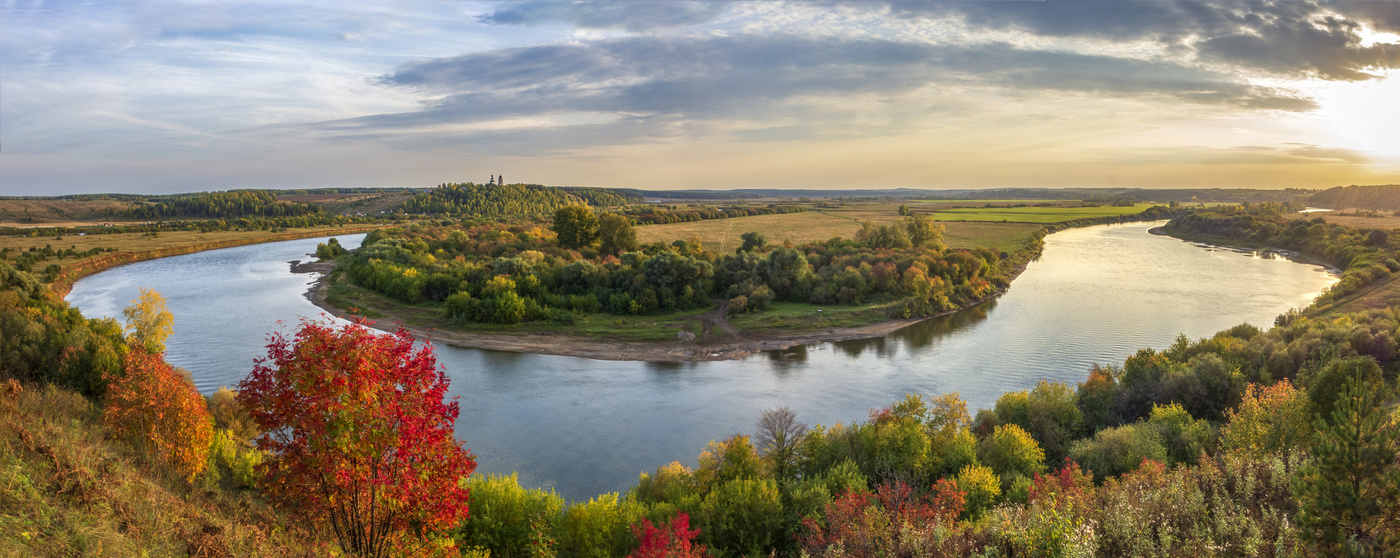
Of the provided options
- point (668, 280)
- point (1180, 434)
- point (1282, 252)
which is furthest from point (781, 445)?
point (1282, 252)

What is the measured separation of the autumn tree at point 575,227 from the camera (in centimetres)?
6334

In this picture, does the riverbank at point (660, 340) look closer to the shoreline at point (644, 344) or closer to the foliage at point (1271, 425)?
the shoreline at point (644, 344)

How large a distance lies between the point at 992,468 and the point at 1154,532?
8.68 m

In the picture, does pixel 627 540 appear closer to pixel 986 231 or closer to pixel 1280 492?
pixel 1280 492

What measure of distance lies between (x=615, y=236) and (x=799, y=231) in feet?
100

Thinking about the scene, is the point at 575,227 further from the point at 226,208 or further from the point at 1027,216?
the point at 226,208

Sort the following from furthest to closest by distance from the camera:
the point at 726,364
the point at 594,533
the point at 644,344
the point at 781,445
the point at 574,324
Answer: the point at 574,324 < the point at 644,344 < the point at 726,364 < the point at 781,445 < the point at 594,533

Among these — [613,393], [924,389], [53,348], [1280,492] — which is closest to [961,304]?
[924,389]

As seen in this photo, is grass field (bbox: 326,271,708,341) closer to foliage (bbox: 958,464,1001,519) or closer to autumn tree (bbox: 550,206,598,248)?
autumn tree (bbox: 550,206,598,248)

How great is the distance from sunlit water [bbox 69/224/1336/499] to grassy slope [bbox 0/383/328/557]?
10850 millimetres

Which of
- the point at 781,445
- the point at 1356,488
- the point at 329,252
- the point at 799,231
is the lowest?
the point at 781,445

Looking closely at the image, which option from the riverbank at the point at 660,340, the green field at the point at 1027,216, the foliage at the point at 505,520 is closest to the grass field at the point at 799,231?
the green field at the point at 1027,216

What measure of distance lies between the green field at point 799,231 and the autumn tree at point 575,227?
12.1 m

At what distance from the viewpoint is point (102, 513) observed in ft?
28.3
